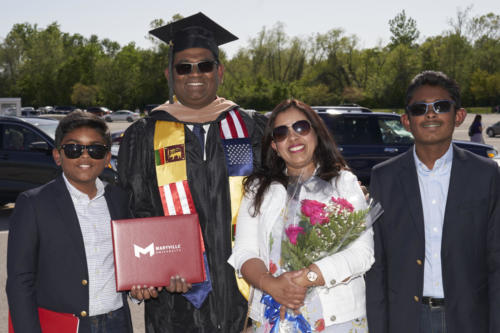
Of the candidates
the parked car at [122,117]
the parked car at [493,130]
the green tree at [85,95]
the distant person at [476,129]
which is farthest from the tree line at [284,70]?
the distant person at [476,129]

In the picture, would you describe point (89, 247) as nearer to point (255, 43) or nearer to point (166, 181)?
point (166, 181)

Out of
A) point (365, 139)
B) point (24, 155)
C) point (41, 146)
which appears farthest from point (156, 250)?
point (365, 139)

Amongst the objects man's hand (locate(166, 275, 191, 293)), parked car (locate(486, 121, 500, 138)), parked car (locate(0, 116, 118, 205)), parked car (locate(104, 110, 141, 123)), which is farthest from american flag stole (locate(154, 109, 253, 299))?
parked car (locate(104, 110, 141, 123))

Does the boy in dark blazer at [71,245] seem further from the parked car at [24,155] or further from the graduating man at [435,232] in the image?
the parked car at [24,155]

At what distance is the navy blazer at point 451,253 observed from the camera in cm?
233

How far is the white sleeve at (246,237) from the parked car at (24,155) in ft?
22.6

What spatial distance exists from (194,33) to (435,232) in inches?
71.3

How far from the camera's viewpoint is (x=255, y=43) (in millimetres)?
76375

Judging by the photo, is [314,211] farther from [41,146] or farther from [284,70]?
[284,70]

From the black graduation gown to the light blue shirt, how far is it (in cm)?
102

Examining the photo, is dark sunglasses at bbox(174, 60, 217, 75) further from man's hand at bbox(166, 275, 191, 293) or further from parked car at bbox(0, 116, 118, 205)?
parked car at bbox(0, 116, 118, 205)

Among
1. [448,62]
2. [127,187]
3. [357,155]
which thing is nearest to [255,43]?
[448,62]

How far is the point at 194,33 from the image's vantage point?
315 cm

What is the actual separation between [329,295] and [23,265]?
136 cm
